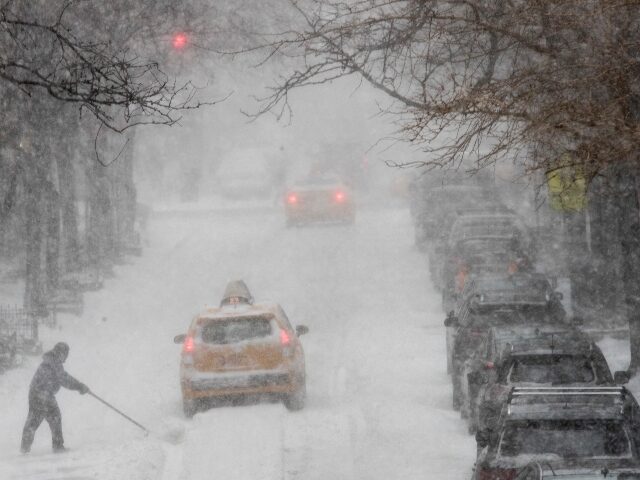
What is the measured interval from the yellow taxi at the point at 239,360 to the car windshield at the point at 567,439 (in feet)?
22.2

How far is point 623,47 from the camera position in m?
12.1

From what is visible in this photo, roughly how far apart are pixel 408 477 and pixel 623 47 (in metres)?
4.99

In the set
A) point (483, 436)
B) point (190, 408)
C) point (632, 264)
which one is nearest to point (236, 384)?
point (190, 408)

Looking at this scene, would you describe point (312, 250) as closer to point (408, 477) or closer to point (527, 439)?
point (408, 477)

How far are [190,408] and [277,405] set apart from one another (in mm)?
1143

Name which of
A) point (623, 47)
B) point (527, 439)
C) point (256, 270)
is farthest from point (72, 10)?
point (527, 439)

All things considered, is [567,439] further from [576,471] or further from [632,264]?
[632,264]

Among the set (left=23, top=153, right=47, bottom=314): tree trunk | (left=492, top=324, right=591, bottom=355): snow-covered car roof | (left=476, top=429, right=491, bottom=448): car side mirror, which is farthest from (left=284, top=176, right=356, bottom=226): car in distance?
(left=476, top=429, right=491, bottom=448): car side mirror

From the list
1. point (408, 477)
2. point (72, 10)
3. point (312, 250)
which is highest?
point (72, 10)

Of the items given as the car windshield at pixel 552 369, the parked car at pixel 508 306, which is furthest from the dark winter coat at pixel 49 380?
the car windshield at pixel 552 369

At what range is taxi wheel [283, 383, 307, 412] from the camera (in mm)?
16750

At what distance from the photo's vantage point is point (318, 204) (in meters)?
39.3

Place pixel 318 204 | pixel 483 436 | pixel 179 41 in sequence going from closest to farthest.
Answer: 1. pixel 483 436
2. pixel 179 41
3. pixel 318 204

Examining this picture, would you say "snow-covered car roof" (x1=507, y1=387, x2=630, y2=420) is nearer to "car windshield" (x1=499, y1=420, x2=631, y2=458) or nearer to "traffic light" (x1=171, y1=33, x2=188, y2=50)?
"car windshield" (x1=499, y1=420, x2=631, y2=458)
